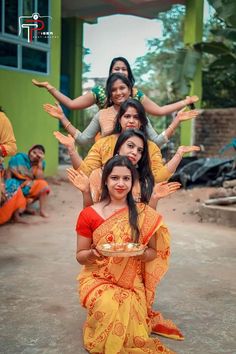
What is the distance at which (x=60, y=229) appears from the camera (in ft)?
19.2

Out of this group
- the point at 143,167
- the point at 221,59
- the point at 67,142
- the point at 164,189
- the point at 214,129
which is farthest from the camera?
the point at 214,129

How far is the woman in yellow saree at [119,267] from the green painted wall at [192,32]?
9139 mm

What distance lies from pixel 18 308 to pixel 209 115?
9.10 m

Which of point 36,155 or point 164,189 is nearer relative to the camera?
point 164,189

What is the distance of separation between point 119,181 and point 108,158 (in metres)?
0.53

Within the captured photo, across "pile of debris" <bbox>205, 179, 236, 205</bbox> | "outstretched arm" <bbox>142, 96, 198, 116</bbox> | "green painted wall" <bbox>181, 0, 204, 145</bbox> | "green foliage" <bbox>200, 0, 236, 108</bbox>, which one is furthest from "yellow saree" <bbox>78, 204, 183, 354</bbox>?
"green painted wall" <bbox>181, 0, 204, 145</bbox>

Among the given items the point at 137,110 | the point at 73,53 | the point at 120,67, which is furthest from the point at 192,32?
the point at 137,110

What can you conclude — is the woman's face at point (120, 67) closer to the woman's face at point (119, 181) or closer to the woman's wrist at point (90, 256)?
the woman's face at point (119, 181)

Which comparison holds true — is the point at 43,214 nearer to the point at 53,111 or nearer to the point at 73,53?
the point at 53,111


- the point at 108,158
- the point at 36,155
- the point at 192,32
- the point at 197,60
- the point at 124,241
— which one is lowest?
the point at 124,241

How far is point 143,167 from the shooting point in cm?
285

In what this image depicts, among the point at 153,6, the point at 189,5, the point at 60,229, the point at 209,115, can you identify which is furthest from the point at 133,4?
the point at 60,229

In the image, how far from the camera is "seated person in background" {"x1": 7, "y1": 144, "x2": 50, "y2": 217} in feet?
21.5

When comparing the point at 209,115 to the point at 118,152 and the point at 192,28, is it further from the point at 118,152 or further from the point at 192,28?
the point at 118,152
